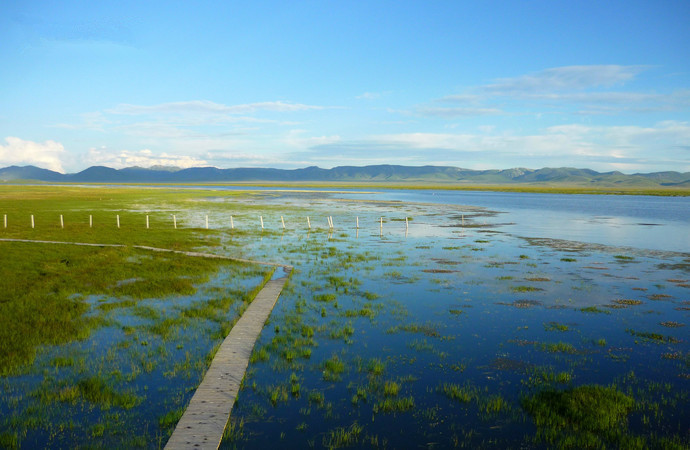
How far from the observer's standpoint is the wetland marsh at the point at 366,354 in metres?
9.45

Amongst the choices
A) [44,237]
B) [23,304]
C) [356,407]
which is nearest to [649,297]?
[356,407]

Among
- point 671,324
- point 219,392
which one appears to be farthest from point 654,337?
point 219,392

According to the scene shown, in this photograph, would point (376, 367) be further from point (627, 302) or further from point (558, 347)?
point (627, 302)

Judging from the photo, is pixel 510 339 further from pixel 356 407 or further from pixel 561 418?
pixel 356 407

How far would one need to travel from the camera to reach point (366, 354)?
13656mm

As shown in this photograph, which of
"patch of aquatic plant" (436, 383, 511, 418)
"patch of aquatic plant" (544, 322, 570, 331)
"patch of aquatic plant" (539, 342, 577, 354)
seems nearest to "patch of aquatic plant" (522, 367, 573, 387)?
"patch of aquatic plant" (436, 383, 511, 418)

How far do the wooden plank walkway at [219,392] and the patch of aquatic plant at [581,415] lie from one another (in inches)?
260

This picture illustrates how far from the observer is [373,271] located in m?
26.8

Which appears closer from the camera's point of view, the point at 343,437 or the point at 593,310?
the point at 343,437

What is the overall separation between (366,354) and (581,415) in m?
5.88

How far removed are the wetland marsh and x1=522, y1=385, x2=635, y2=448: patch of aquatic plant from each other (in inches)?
1.6

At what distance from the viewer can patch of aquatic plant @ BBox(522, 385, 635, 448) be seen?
29.9ft

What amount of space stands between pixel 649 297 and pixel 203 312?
1977 centimetres

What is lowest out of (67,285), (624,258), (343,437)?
(624,258)
